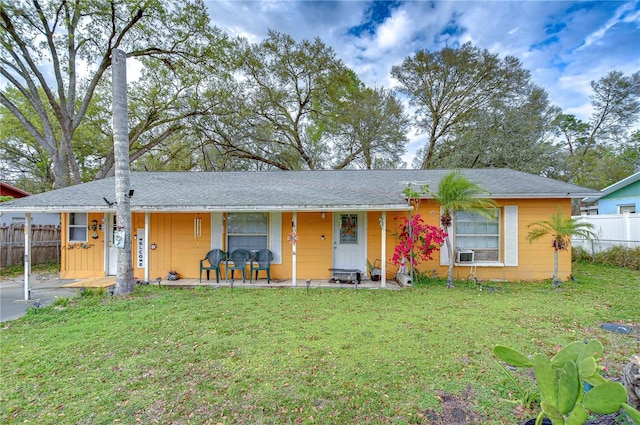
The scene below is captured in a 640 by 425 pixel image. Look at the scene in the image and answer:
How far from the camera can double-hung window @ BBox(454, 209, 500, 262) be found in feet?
26.3

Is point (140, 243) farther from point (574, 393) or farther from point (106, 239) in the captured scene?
point (574, 393)

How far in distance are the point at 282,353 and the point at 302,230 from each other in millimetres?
4755

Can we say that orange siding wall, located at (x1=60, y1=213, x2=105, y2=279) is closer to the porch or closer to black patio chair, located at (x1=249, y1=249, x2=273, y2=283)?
the porch

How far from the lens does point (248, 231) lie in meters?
8.27

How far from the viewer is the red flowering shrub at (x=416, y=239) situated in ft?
23.1

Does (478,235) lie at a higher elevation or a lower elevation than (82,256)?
higher

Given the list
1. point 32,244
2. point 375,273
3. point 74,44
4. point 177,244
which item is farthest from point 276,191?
point 74,44

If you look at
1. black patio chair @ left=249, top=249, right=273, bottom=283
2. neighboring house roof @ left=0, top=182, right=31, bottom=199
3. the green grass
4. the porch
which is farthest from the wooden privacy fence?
Result: black patio chair @ left=249, top=249, right=273, bottom=283

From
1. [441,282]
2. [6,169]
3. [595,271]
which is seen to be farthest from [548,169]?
[6,169]

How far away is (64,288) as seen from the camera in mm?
7227

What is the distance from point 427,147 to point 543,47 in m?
8.91

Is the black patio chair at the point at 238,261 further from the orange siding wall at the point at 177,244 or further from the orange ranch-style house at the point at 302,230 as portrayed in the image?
the orange siding wall at the point at 177,244

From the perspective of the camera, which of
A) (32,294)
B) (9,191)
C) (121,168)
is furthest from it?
(9,191)

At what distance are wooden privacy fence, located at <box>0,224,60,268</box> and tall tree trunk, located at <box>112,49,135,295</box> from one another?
7182 millimetres
